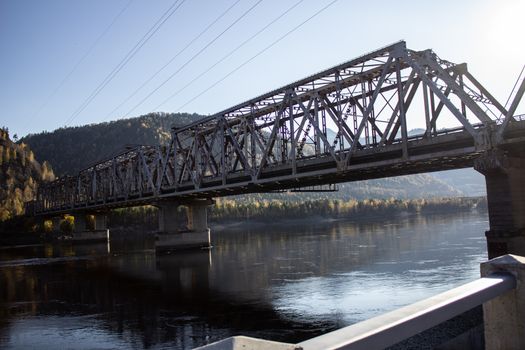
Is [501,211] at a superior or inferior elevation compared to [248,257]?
superior

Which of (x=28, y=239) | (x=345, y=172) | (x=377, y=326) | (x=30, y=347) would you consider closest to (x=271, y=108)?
(x=345, y=172)

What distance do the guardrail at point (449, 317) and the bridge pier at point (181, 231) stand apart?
76838 mm

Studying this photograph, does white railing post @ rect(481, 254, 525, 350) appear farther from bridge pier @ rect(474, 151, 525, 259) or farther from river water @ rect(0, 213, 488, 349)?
bridge pier @ rect(474, 151, 525, 259)

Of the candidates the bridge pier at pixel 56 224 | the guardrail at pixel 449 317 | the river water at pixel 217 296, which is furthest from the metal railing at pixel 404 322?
the bridge pier at pixel 56 224

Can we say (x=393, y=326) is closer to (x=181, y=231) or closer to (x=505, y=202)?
(x=505, y=202)

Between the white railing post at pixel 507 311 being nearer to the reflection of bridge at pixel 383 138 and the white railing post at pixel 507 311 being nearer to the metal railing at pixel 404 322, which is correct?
the metal railing at pixel 404 322

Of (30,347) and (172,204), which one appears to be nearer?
(30,347)

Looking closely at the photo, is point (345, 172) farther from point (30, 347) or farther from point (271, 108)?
point (30, 347)

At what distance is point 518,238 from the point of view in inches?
1125

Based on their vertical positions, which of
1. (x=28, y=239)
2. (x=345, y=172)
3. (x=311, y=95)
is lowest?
(x=28, y=239)

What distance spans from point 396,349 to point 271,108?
42.8 metres

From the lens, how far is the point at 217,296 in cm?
3744

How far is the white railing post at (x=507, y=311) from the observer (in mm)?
5648

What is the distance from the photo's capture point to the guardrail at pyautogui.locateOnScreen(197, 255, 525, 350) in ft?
12.2
